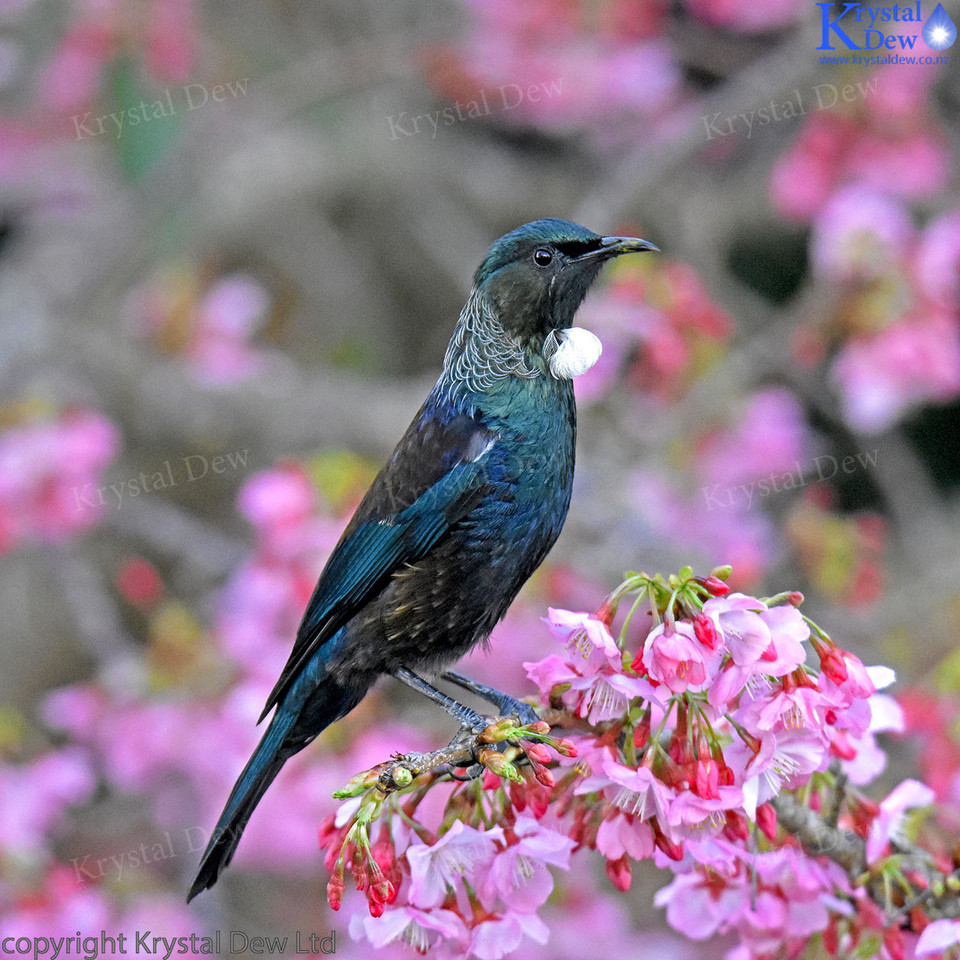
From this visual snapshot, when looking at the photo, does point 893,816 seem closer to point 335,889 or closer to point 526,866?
point 526,866

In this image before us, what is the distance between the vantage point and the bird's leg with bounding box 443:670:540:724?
1.59 m

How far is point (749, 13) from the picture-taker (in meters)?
4.00

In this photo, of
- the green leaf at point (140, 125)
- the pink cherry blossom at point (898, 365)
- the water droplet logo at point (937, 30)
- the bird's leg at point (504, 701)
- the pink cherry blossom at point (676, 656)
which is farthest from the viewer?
the green leaf at point (140, 125)

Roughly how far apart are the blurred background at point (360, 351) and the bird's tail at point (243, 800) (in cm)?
24

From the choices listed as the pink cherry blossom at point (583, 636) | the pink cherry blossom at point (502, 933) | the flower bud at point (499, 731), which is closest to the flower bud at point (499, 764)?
the flower bud at point (499, 731)

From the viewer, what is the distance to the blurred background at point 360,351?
2.90 meters

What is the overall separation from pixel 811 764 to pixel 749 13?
3.34 metres

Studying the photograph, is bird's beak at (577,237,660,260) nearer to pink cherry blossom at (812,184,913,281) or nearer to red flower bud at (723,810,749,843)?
red flower bud at (723,810,749,843)

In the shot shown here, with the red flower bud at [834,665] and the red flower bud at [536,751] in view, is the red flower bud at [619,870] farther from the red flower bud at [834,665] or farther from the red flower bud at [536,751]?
the red flower bud at [834,665]

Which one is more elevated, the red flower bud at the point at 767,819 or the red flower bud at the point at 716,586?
the red flower bud at the point at 716,586

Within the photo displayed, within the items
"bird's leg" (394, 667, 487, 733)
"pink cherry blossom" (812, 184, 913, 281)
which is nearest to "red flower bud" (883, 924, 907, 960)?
"bird's leg" (394, 667, 487, 733)

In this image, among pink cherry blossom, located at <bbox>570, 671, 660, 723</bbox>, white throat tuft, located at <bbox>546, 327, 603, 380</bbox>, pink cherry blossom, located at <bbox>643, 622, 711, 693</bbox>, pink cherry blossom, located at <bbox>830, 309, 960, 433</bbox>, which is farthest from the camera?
pink cherry blossom, located at <bbox>830, 309, 960, 433</bbox>

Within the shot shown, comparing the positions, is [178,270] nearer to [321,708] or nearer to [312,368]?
[312,368]

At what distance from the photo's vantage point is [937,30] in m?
3.40
